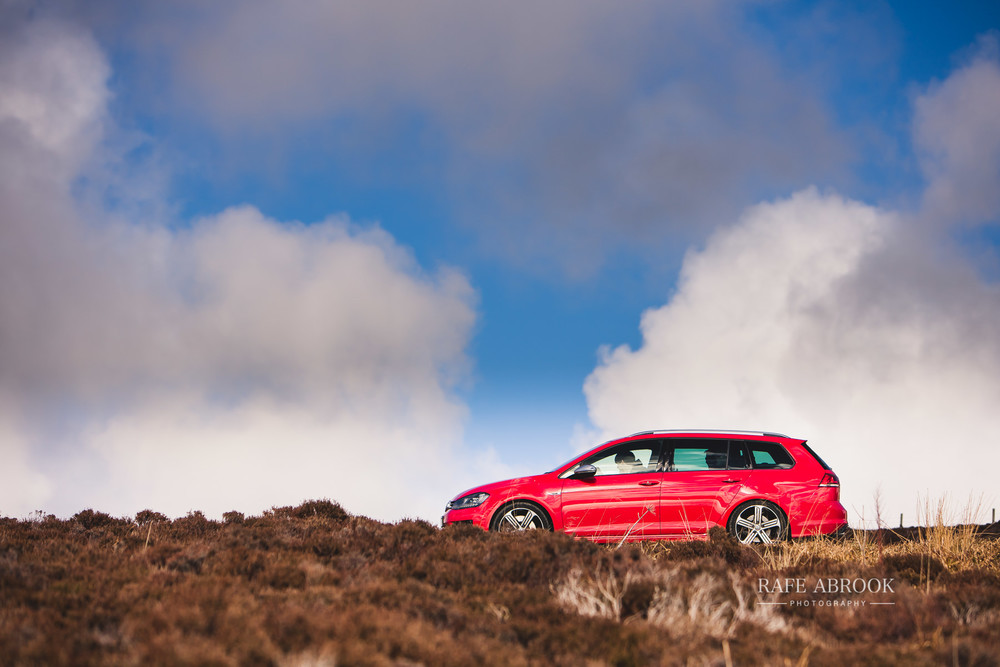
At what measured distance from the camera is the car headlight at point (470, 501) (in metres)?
9.63

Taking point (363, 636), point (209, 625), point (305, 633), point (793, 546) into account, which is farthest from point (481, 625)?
point (793, 546)

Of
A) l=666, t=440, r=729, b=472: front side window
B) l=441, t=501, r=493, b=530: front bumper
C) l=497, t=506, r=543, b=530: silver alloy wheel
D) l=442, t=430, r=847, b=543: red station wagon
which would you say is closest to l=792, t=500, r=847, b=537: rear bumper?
l=442, t=430, r=847, b=543: red station wagon

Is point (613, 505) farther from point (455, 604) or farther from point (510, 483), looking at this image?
point (455, 604)

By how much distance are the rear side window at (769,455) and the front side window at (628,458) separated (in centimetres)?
146

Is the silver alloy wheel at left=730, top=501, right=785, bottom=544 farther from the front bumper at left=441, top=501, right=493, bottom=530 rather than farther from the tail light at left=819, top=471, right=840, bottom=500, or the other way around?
the front bumper at left=441, top=501, right=493, bottom=530

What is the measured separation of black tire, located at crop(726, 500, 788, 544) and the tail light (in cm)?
79

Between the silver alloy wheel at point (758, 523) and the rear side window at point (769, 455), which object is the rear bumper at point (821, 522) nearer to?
the silver alloy wheel at point (758, 523)

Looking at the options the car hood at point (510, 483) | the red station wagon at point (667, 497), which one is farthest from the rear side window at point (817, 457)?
the car hood at point (510, 483)

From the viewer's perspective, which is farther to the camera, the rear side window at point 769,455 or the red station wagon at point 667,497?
the rear side window at point 769,455

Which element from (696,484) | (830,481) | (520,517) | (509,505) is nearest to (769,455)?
(830,481)

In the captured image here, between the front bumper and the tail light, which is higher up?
the tail light

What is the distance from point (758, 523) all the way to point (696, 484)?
3.40ft

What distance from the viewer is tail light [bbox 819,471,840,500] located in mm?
9508

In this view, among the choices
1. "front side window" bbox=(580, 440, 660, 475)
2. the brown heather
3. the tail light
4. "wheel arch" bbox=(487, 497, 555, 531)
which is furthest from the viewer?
"front side window" bbox=(580, 440, 660, 475)
